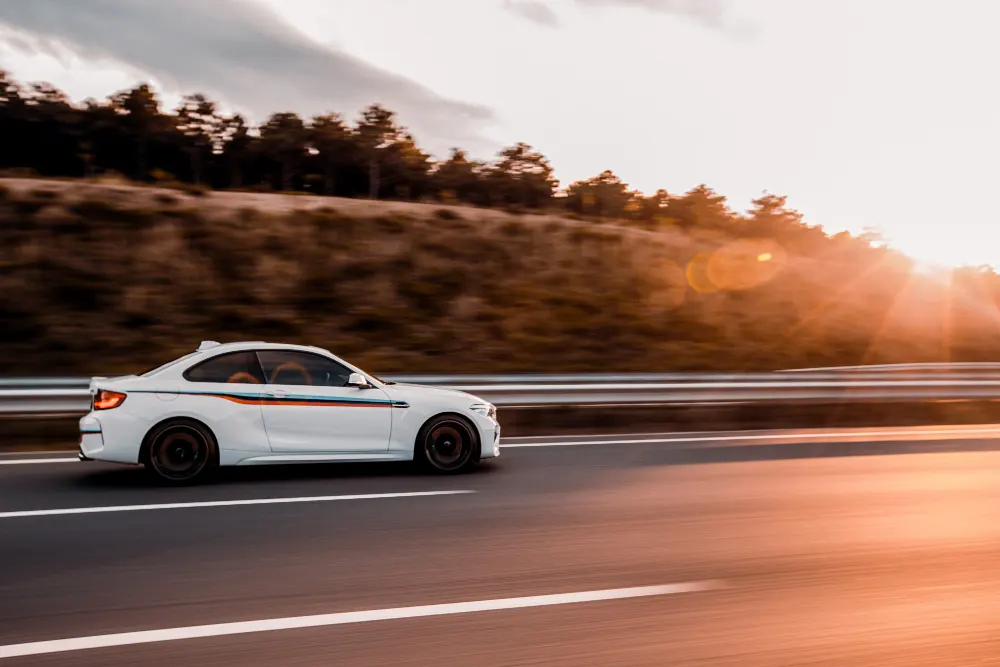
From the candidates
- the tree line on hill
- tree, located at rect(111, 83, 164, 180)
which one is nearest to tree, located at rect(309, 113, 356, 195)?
the tree line on hill

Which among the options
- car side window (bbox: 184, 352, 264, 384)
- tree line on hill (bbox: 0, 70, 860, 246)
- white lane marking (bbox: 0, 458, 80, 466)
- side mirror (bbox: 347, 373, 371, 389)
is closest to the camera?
car side window (bbox: 184, 352, 264, 384)

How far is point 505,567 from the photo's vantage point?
18.7 feet

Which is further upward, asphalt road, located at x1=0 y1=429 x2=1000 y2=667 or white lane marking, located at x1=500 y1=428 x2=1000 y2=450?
white lane marking, located at x1=500 y1=428 x2=1000 y2=450

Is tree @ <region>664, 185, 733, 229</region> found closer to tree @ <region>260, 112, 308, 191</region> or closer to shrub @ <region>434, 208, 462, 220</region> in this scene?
tree @ <region>260, 112, 308, 191</region>

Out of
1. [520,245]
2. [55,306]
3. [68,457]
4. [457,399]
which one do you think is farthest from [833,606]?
[520,245]

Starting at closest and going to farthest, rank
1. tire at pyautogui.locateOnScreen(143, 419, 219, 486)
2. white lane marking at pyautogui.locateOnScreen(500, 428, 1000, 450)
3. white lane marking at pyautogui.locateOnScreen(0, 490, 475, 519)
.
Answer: white lane marking at pyautogui.locateOnScreen(0, 490, 475, 519)
tire at pyautogui.locateOnScreen(143, 419, 219, 486)
white lane marking at pyautogui.locateOnScreen(500, 428, 1000, 450)

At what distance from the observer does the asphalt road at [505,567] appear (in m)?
4.29

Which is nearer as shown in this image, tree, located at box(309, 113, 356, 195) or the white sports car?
the white sports car

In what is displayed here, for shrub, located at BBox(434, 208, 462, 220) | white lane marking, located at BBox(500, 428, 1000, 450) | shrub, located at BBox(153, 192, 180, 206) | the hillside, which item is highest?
shrub, located at BBox(434, 208, 462, 220)

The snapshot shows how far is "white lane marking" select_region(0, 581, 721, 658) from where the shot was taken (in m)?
4.18

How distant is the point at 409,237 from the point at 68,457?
18.6 meters

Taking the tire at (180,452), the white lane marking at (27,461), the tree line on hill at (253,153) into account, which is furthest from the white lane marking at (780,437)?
the tree line on hill at (253,153)

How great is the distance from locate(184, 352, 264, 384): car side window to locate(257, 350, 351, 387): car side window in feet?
0.30

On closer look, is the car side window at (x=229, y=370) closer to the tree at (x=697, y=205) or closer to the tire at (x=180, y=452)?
the tire at (x=180, y=452)
